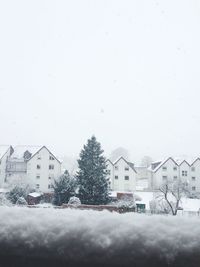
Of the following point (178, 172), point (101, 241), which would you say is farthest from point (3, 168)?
point (101, 241)

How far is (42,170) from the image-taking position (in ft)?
141

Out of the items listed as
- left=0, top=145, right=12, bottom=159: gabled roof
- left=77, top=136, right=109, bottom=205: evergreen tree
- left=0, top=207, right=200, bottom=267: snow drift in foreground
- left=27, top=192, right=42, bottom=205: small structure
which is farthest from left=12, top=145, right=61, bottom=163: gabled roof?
left=0, top=207, right=200, bottom=267: snow drift in foreground

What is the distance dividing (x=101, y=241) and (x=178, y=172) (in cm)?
4617

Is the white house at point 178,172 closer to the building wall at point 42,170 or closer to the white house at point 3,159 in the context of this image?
the building wall at point 42,170

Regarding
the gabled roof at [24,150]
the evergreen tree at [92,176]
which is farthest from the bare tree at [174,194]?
the gabled roof at [24,150]

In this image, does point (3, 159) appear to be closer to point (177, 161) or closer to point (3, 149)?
point (3, 149)

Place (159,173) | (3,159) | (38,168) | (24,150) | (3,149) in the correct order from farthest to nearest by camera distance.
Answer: (159,173), (24,150), (3,149), (38,168), (3,159)

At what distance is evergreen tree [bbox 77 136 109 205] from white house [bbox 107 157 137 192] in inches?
596

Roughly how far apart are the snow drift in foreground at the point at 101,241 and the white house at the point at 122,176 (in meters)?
43.2

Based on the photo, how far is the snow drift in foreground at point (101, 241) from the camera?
88cm

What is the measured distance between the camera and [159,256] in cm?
87

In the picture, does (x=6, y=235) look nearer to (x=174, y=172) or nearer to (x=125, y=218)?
(x=125, y=218)

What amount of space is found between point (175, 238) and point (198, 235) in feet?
0.23

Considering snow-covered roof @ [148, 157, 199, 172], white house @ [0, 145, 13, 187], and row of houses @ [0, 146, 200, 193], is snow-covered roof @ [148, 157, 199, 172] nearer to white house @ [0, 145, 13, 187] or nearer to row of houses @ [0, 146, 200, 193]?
row of houses @ [0, 146, 200, 193]
